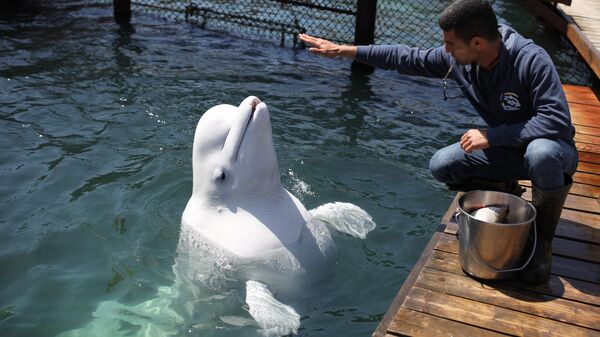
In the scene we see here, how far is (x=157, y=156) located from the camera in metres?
6.91

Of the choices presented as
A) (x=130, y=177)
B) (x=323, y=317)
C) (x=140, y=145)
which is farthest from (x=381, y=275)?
(x=140, y=145)

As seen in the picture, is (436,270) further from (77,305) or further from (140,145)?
(140,145)

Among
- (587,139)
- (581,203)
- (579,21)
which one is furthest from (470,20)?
(579,21)

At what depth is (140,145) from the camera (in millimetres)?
7137

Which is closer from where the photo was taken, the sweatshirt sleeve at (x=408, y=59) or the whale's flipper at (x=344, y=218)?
the sweatshirt sleeve at (x=408, y=59)

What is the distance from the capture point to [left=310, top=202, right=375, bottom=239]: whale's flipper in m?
5.15

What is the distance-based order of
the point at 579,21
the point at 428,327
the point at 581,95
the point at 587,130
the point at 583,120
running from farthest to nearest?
1. the point at 579,21
2. the point at 581,95
3. the point at 583,120
4. the point at 587,130
5. the point at 428,327

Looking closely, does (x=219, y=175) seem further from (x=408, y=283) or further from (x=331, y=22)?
(x=331, y=22)

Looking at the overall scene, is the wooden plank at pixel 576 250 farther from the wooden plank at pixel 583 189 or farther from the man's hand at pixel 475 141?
the man's hand at pixel 475 141

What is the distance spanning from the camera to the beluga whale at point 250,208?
447 centimetres

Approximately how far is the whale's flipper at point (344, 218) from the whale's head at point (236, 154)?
0.61 meters

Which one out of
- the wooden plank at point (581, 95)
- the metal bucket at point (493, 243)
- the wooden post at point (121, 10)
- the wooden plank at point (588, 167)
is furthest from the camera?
→ the wooden post at point (121, 10)

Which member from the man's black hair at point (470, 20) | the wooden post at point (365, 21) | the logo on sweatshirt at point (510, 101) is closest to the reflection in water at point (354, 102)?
the wooden post at point (365, 21)

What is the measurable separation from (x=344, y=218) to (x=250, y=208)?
0.90 m
